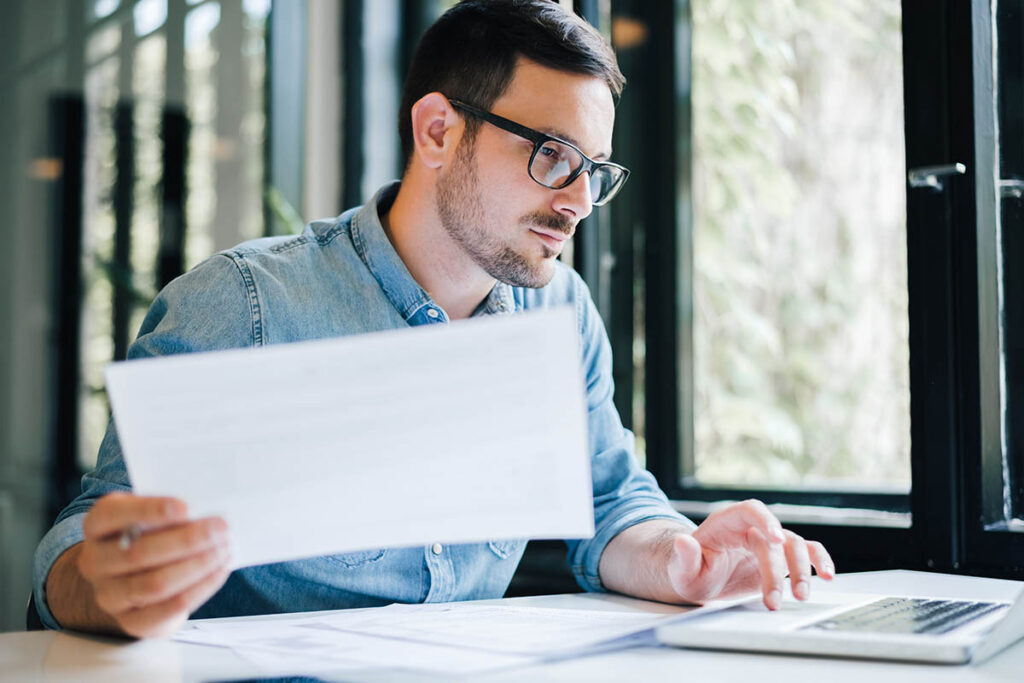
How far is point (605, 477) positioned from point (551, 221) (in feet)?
1.17

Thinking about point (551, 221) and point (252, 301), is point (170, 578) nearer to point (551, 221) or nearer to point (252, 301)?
point (252, 301)

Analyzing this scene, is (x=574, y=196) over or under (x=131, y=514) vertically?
over

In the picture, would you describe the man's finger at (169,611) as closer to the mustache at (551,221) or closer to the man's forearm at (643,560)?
the man's forearm at (643,560)

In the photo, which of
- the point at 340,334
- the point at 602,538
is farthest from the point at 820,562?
the point at 340,334

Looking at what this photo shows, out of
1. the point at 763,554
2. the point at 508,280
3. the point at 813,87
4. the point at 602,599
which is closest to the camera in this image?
the point at 763,554

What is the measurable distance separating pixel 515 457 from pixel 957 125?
3.39 feet

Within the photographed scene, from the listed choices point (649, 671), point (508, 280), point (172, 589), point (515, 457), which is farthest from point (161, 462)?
point (508, 280)

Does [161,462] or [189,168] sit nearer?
[161,462]

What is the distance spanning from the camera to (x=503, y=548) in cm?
132

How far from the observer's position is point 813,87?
111 inches

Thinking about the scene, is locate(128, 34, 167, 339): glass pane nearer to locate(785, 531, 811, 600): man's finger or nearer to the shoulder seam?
the shoulder seam

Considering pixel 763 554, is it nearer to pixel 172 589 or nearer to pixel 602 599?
pixel 602 599

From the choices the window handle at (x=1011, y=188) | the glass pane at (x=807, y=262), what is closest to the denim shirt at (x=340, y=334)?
the window handle at (x=1011, y=188)

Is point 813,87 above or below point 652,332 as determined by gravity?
above
